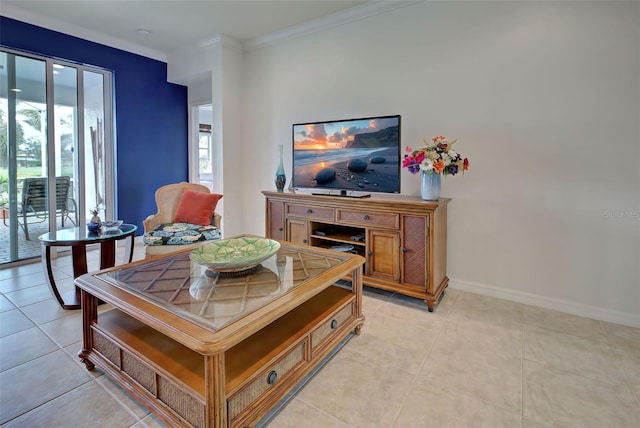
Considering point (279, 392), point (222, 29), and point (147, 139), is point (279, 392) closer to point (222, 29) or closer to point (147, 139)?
point (222, 29)

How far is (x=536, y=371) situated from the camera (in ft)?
5.92

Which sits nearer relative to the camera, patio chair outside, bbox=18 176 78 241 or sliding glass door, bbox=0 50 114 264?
sliding glass door, bbox=0 50 114 264

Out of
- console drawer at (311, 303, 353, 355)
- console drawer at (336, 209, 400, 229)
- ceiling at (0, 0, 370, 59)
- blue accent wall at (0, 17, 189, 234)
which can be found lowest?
console drawer at (311, 303, 353, 355)

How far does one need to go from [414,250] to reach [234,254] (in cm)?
142

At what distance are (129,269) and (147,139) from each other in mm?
3439

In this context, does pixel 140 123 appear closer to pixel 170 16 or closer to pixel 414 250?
pixel 170 16

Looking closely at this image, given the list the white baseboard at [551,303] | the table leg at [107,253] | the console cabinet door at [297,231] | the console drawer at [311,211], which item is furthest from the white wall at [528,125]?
the table leg at [107,253]

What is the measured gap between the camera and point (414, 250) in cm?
261

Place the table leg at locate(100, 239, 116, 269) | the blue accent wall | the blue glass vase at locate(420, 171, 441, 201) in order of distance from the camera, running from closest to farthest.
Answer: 1. the blue glass vase at locate(420, 171, 441, 201)
2. the table leg at locate(100, 239, 116, 269)
3. the blue accent wall

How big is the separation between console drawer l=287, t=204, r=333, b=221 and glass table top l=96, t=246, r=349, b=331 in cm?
93

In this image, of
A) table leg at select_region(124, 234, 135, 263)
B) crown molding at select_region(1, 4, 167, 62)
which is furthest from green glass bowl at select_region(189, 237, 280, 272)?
crown molding at select_region(1, 4, 167, 62)

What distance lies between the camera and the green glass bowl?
173 centimetres

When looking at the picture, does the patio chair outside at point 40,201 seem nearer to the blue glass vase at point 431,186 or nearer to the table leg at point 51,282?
the table leg at point 51,282

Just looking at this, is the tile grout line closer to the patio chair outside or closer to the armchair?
the armchair
